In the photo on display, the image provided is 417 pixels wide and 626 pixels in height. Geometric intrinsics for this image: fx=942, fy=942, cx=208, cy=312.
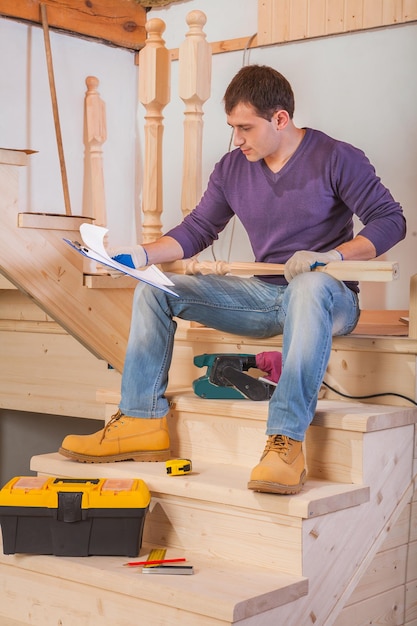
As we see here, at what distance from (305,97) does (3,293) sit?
4.91ft

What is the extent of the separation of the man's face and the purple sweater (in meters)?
0.08

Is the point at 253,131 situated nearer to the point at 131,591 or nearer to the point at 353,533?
the point at 353,533

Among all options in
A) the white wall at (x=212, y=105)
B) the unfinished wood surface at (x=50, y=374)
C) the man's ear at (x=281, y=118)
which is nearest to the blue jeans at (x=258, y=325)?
the man's ear at (x=281, y=118)

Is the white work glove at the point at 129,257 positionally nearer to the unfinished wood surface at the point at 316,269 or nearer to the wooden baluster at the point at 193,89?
the unfinished wood surface at the point at 316,269

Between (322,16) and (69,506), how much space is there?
2241 mm

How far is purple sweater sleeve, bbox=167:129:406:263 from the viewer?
2.45 m

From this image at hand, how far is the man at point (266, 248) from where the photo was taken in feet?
7.82

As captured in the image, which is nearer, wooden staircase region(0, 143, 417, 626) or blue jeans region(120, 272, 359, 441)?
wooden staircase region(0, 143, 417, 626)

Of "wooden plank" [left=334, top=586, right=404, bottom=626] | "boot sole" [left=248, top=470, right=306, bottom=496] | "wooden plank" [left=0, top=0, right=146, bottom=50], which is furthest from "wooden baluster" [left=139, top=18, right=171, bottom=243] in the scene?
"wooden plank" [left=334, top=586, right=404, bottom=626]

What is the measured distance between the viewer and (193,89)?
295 centimetres

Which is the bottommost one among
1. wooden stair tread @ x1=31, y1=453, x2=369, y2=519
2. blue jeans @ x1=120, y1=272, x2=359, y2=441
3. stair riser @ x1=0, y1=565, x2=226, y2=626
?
stair riser @ x1=0, y1=565, x2=226, y2=626

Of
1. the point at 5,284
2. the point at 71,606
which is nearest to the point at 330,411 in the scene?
the point at 71,606

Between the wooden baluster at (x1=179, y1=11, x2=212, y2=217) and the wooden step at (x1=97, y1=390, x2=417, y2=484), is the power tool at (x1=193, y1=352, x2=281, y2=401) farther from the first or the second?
the wooden baluster at (x1=179, y1=11, x2=212, y2=217)

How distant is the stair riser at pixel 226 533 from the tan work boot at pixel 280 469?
0.07 m
